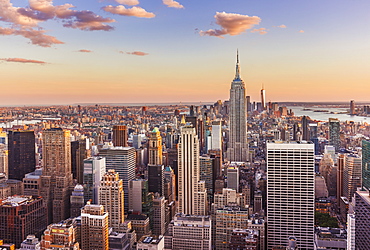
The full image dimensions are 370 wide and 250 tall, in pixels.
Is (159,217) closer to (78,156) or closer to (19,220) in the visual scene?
(78,156)

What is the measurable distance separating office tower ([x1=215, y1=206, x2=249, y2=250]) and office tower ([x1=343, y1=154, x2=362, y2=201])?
353 centimetres

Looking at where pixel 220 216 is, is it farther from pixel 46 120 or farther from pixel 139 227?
pixel 46 120

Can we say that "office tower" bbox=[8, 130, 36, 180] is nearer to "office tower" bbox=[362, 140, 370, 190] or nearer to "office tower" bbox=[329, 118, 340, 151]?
"office tower" bbox=[329, 118, 340, 151]

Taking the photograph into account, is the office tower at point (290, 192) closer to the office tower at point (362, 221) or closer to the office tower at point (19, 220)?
the office tower at point (362, 221)

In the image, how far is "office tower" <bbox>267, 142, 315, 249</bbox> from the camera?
1003 centimetres

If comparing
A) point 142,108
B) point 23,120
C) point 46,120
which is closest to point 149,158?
point 142,108

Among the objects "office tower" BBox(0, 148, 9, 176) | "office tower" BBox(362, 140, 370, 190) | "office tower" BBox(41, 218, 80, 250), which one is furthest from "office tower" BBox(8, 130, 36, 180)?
"office tower" BBox(362, 140, 370, 190)

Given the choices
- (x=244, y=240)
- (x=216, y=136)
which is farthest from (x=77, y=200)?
(x=216, y=136)

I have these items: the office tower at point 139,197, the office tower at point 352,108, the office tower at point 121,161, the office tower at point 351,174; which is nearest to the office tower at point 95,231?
the office tower at point 139,197

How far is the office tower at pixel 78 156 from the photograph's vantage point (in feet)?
40.9

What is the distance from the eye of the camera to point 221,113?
20797 millimetres

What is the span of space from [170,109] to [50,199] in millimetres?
4667

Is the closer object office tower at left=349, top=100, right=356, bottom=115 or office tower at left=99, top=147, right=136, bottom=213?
office tower at left=349, top=100, right=356, bottom=115

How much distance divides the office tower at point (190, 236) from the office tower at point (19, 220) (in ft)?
11.0
